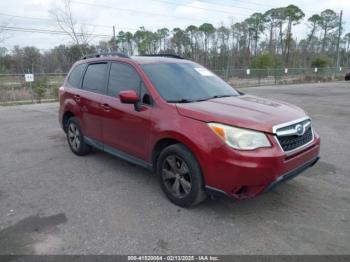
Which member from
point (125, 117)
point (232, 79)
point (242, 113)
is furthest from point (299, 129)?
point (232, 79)

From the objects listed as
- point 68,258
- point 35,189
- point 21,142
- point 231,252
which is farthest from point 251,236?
point 21,142

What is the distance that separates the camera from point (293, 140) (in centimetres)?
317

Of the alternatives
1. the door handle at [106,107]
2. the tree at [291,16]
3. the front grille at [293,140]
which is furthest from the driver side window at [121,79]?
the tree at [291,16]

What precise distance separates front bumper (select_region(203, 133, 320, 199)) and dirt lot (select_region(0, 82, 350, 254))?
1.43 ft

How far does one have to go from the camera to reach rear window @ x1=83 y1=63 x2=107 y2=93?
4566 mm

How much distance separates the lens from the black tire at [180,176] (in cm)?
316

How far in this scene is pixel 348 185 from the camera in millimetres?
4047

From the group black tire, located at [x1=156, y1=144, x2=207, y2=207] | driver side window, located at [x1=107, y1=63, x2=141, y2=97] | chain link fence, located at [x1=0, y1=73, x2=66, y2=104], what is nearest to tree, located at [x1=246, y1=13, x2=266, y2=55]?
chain link fence, located at [x1=0, y1=73, x2=66, y2=104]

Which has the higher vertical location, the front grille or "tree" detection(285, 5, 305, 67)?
"tree" detection(285, 5, 305, 67)

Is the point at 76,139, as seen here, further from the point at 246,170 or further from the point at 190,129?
the point at 246,170

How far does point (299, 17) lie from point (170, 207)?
66095 mm

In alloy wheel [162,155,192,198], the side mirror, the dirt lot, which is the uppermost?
the side mirror

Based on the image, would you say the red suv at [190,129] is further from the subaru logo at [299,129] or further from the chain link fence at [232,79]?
the chain link fence at [232,79]

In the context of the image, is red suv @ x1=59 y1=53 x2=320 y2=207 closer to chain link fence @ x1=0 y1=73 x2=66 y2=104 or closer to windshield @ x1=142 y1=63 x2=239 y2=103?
windshield @ x1=142 y1=63 x2=239 y2=103
